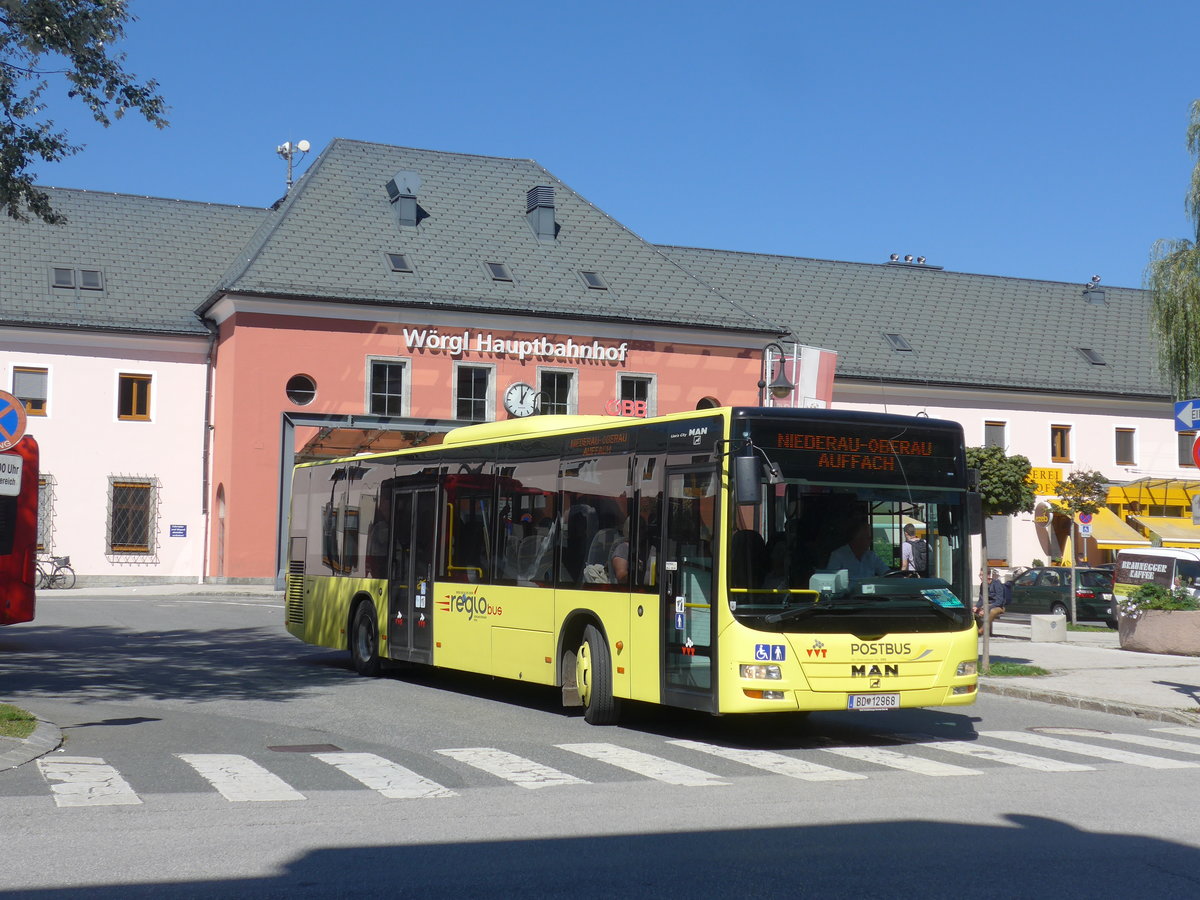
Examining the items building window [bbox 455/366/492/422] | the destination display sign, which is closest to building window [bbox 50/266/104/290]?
building window [bbox 455/366/492/422]

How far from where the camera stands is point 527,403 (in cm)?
4359

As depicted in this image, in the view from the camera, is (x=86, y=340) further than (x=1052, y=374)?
No

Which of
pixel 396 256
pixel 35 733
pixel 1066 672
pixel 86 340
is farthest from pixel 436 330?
pixel 35 733

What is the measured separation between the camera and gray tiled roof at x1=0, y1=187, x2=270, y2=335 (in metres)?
42.8

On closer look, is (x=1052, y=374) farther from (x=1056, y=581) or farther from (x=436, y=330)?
(x=436, y=330)

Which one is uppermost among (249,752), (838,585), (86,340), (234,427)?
(86,340)

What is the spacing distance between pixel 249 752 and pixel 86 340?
34.3 metres

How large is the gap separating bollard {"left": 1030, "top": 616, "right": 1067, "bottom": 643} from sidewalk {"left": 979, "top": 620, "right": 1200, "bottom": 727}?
26 centimetres

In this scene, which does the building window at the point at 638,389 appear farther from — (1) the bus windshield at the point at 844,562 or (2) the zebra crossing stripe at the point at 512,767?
(2) the zebra crossing stripe at the point at 512,767

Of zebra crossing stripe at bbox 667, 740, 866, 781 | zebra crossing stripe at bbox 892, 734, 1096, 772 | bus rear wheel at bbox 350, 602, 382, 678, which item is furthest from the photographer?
bus rear wheel at bbox 350, 602, 382, 678

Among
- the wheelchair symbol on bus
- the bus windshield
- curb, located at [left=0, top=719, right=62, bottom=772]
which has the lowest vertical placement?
curb, located at [left=0, top=719, right=62, bottom=772]

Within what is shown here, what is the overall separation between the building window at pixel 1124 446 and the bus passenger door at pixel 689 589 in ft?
153

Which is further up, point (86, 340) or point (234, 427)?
point (86, 340)

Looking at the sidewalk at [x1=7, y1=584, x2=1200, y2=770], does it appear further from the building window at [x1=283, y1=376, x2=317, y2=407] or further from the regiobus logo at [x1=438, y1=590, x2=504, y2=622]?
the building window at [x1=283, y1=376, x2=317, y2=407]
